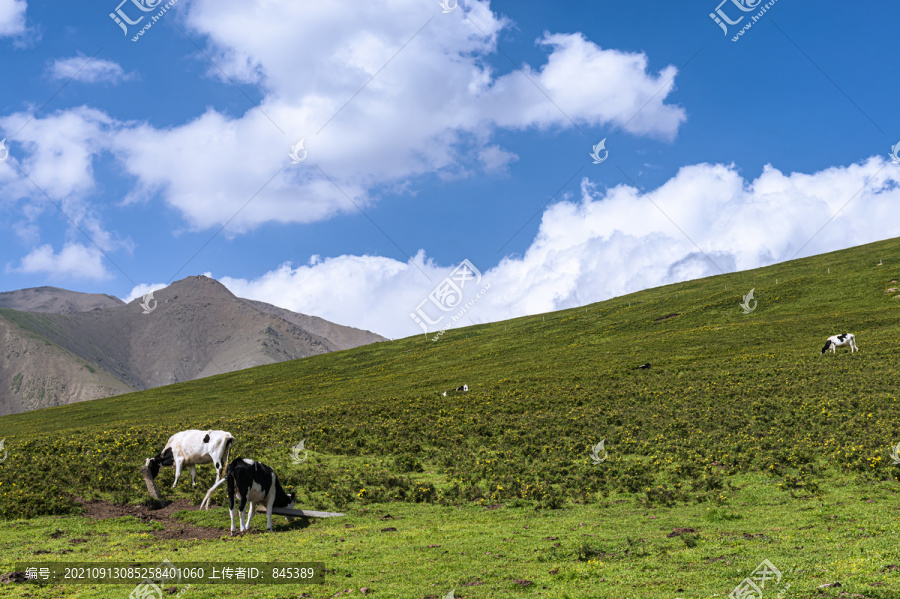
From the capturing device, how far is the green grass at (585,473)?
1397 centimetres

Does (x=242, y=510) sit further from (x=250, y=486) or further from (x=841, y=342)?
(x=841, y=342)

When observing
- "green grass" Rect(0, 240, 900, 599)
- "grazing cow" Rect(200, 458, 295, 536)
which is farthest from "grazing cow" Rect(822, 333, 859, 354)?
"grazing cow" Rect(200, 458, 295, 536)

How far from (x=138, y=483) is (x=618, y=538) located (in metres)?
20.6

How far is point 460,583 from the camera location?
1330cm

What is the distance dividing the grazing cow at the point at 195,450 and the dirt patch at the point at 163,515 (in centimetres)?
Answer: 139

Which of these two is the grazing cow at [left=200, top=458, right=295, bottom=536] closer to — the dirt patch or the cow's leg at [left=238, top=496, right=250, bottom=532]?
the cow's leg at [left=238, top=496, right=250, bottom=532]

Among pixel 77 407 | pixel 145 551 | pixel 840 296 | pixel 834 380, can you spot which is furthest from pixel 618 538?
pixel 77 407

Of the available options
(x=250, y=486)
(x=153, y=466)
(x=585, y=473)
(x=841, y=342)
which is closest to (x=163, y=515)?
(x=153, y=466)

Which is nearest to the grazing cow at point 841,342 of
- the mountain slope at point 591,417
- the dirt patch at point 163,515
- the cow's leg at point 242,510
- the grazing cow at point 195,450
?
the mountain slope at point 591,417

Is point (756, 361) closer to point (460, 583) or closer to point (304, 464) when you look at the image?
point (304, 464)

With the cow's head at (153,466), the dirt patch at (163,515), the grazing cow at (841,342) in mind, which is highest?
the grazing cow at (841,342)

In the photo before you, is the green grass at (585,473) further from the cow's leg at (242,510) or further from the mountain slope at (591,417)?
the cow's leg at (242,510)

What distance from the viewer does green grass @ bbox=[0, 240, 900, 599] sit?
14.0 m

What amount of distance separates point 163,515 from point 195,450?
2.95m
